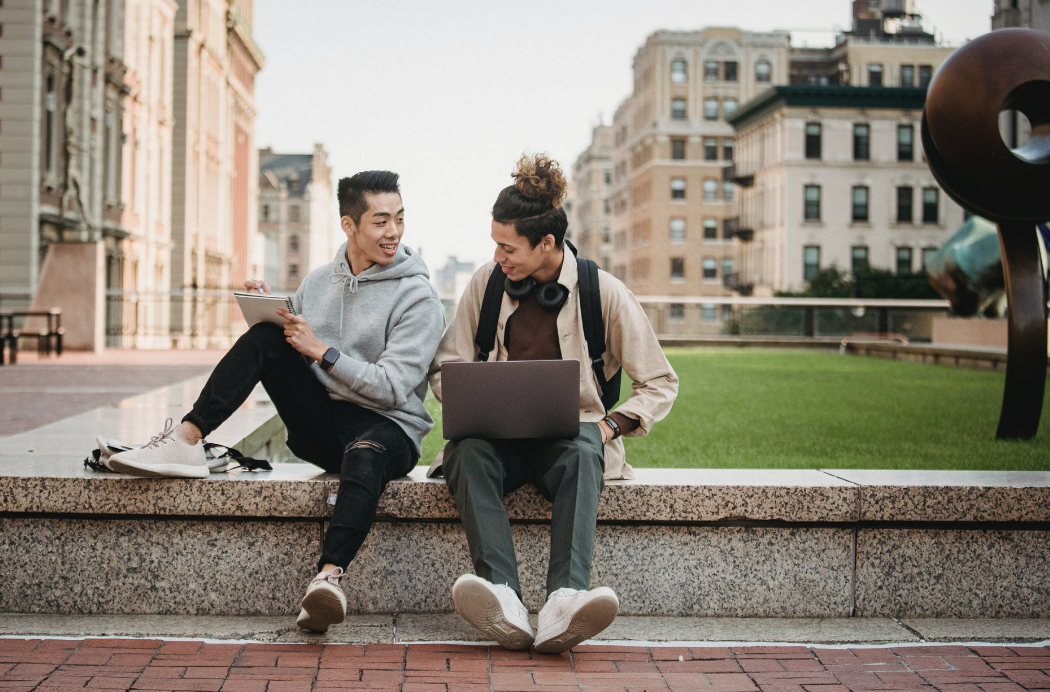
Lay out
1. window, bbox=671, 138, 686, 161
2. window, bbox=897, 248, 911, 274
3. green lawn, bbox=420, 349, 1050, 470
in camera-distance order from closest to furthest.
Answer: green lawn, bbox=420, 349, 1050, 470
window, bbox=897, 248, 911, 274
window, bbox=671, 138, 686, 161

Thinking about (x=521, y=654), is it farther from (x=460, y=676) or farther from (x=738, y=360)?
(x=738, y=360)

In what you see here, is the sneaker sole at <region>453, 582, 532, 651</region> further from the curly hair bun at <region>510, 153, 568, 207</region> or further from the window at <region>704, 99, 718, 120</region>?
the window at <region>704, 99, 718, 120</region>

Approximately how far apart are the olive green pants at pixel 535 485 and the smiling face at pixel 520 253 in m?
0.67

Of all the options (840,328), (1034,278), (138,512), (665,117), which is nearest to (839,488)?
(138,512)

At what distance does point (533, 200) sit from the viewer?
13.6 ft

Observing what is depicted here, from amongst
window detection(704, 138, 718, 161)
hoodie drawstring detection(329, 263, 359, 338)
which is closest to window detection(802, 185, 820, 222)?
window detection(704, 138, 718, 161)

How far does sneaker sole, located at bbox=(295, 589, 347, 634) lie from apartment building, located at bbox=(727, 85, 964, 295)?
173ft

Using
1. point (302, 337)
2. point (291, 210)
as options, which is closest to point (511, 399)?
point (302, 337)

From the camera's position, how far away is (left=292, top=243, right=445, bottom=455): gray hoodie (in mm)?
Result: 4117

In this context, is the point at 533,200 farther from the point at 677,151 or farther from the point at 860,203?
the point at 677,151

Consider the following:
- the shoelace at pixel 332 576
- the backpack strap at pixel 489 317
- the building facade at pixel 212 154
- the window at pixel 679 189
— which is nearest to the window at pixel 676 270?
the window at pixel 679 189

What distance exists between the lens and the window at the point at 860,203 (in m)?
54.2

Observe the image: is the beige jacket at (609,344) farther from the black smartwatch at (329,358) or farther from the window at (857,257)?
the window at (857,257)

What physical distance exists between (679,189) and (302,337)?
7088cm
